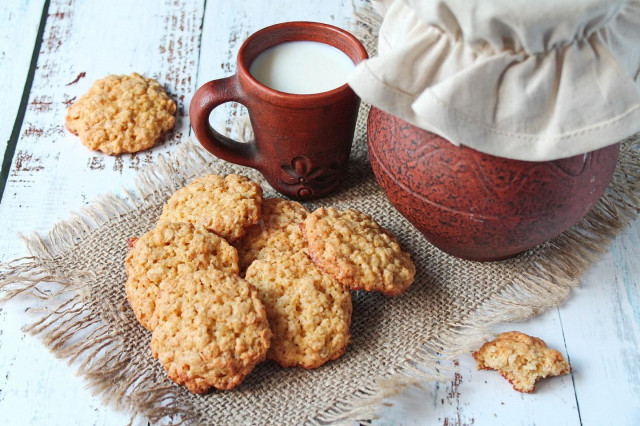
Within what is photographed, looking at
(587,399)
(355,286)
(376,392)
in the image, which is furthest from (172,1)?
(587,399)

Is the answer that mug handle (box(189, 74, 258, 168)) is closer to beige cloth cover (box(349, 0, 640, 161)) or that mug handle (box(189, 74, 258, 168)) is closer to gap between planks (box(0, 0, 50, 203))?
beige cloth cover (box(349, 0, 640, 161))

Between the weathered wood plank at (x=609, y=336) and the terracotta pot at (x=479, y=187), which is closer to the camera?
the terracotta pot at (x=479, y=187)

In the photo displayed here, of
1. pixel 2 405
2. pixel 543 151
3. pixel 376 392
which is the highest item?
pixel 543 151

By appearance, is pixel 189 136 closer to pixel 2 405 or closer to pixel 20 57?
pixel 20 57

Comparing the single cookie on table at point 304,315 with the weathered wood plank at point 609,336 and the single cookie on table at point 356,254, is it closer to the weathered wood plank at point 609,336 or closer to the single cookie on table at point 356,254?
the single cookie on table at point 356,254

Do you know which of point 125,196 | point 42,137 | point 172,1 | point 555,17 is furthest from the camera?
point 172,1

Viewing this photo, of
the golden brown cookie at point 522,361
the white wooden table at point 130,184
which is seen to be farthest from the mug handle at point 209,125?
the golden brown cookie at point 522,361

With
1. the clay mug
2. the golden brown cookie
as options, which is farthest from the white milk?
the golden brown cookie

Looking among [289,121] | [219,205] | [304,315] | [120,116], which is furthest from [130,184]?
[304,315]

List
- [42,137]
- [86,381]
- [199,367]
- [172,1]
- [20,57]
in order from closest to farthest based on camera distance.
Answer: [199,367]
[86,381]
[42,137]
[20,57]
[172,1]
